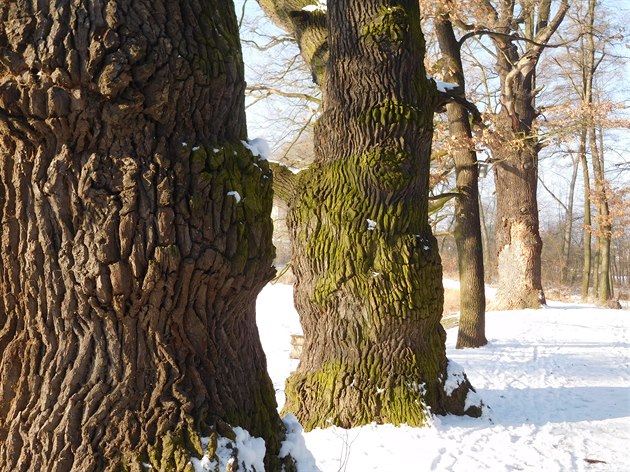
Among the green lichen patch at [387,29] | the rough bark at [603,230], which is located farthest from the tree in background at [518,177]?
the green lichen patch at [387,29]

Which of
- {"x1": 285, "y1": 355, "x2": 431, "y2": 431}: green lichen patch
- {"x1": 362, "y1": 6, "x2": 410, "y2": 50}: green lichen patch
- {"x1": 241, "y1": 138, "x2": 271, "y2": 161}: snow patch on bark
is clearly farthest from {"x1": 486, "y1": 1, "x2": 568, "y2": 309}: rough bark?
{"x1": 241, "y1": 138, "x2": 271, "y2": 161}: snow patch on bark

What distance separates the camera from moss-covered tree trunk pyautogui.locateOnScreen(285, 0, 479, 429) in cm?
482

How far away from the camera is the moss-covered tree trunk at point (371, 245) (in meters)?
4.82

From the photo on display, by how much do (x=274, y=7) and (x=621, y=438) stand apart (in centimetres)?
596

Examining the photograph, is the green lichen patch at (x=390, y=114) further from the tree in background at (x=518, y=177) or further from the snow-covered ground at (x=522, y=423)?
the tree in background at (x=518, y=177)

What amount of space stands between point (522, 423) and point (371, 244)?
228 cm

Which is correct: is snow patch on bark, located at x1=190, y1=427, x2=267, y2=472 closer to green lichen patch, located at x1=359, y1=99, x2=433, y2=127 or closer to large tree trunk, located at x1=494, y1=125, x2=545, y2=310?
green lichen patch, located at x1=359, y1=99, x2=433, y2=127

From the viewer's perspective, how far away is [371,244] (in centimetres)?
489

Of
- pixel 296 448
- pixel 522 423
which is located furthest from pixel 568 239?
pixel 296 448

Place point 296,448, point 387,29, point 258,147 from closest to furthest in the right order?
point 258,147 → point 296,448 → point 387,29

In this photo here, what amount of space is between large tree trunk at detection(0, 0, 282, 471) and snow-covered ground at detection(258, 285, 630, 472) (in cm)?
92

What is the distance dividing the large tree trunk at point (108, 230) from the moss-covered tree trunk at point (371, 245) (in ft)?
9.25

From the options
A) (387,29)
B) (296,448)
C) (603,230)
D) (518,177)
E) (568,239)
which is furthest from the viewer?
(568,239)

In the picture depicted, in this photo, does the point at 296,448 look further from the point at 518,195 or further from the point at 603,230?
the point at 603,230
